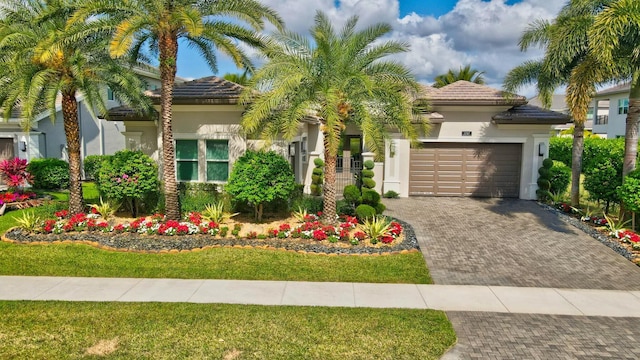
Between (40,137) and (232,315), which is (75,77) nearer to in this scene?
(232,315)

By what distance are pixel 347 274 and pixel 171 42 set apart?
7879mm

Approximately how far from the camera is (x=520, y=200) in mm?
17375

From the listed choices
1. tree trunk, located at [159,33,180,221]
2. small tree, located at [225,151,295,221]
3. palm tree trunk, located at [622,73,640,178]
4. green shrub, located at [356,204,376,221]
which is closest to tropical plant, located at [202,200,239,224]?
small tree, located at [225,151,295,221]

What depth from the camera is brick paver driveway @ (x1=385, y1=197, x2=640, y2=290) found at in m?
9.38

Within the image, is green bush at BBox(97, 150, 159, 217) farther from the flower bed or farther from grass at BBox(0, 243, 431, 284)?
grass at BBox(0, 243, 431, 284)

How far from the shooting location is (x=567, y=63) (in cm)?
1439

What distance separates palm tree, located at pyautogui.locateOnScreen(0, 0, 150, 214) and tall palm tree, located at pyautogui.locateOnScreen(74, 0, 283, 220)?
3.52ft

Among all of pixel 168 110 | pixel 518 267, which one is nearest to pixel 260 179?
pixel 168 110

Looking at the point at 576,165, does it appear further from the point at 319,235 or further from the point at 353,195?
the point at 319,235

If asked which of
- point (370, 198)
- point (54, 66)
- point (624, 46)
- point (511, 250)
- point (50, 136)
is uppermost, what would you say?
point (624, 46)

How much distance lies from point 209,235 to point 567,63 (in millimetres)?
12824

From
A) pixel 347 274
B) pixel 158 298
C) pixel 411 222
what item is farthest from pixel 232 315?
pixel 411 222

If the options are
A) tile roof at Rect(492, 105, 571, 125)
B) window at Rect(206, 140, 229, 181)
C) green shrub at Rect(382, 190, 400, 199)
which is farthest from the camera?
green shrub at Rect(382, 190, 400, 199)

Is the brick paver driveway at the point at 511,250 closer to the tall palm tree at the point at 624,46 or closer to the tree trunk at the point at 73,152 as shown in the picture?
the tall palm tree at the point at 624,46
